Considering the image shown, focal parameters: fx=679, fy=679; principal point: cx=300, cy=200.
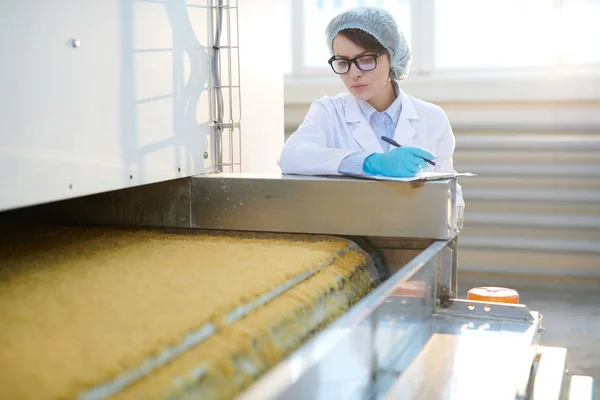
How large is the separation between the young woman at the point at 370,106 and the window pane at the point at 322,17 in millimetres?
1839

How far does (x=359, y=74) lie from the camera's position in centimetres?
177

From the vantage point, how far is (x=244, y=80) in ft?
5.70

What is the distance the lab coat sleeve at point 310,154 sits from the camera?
151 centimetres

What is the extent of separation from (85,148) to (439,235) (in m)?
0.67

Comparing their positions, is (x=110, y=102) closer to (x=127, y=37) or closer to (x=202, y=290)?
(x=127, y=37)

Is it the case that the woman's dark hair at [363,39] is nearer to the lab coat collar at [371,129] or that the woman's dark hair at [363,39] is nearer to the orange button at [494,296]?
the lab coat collar at [371,129]

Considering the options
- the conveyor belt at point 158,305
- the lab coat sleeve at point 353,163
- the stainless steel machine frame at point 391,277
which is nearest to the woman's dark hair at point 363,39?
the lab coat sleeve at point 353,163

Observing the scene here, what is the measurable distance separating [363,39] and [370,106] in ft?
0.64

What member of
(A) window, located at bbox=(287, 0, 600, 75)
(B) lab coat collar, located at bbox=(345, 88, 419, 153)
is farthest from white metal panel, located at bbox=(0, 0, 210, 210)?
(A) window, located at bbox=(287, 0, 600, 75)

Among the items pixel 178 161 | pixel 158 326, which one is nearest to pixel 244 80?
pixel 178 161

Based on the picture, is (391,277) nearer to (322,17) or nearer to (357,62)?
(357,62)

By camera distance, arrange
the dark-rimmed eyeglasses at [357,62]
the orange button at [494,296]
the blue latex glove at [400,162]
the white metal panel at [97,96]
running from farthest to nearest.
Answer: the orange button at [494,296]
the dark-rimmed eyeglasses at [357,62]
the blue latex glove at [400,162]
the white metal panel at [97,96]

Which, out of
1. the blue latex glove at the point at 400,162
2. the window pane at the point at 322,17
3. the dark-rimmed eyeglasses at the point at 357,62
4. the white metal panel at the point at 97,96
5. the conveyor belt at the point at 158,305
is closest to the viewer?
the conveyor belt at the point at 158,305

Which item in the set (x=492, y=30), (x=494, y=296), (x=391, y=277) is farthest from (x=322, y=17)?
(x=391, y=277)
